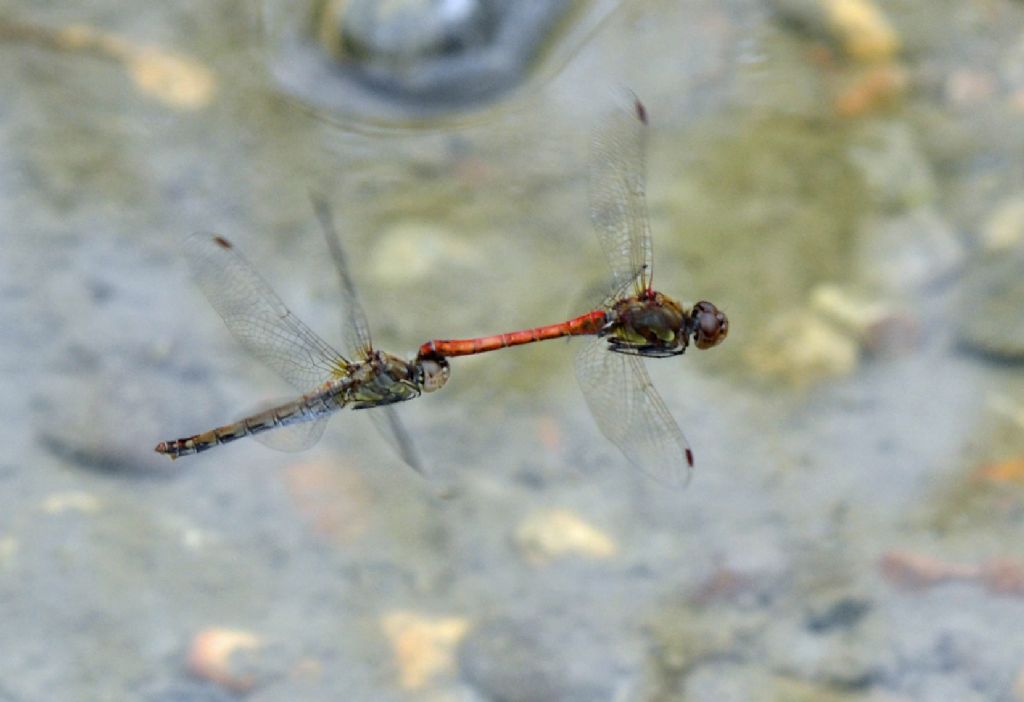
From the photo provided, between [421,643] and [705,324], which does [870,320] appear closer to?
[705,324]

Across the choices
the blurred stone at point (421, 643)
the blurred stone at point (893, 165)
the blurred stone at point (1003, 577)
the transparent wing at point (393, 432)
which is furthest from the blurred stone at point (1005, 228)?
the blurred stone at point (421, 643)

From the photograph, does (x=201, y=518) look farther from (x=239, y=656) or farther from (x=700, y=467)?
(x=700, y=467)

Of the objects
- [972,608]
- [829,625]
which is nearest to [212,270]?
[829,625]

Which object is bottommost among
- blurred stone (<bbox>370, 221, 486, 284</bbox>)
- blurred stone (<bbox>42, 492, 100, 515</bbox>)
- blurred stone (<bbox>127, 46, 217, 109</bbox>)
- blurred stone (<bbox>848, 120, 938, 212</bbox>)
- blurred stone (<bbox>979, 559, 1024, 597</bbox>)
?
→ blurred stone (<bbox>979, 559, 1024, 597</bbox>)

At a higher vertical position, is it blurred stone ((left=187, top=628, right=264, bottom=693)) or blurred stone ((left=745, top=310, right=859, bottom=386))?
blurred stone ((left=745, top=310, right=859, bottom=386))

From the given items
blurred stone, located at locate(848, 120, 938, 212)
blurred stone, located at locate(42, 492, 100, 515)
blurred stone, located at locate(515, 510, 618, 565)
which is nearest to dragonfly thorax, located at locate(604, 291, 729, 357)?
blurred stone, located at locate(515, 510, 618, 565)

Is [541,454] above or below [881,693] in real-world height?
above

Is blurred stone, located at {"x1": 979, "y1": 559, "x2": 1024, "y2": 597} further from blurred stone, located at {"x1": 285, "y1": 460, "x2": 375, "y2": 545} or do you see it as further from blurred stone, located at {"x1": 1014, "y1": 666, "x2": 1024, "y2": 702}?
blurred stone, located at {"x1": 285, "y1": 460, "x2": 375, "y2": 545}
